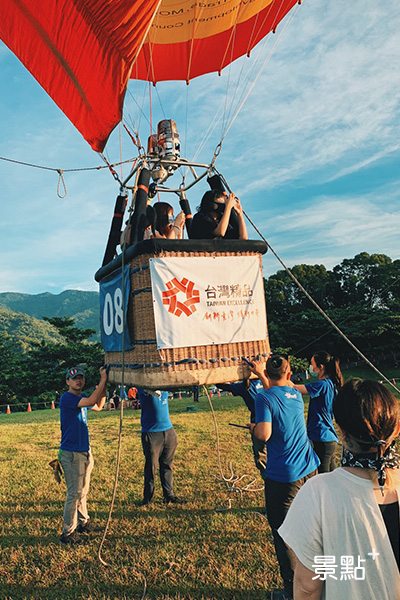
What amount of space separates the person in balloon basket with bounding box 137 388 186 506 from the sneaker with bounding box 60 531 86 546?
1114mm

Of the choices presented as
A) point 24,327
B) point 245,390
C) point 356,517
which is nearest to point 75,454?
point 245,390

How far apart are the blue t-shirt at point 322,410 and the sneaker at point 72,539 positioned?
2.70 m

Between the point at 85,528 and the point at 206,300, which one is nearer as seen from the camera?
the point at 206,300

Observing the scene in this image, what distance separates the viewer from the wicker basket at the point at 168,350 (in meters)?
2.75

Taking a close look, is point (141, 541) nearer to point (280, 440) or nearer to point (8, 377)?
point (280, 440)

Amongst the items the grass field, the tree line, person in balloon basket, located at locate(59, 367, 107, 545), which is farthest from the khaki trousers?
the tree line

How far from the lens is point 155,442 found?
524 centimetres

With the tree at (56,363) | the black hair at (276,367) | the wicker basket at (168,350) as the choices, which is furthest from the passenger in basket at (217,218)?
the tree at (56,363)

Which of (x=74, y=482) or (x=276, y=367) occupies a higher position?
(x=276, y=367)

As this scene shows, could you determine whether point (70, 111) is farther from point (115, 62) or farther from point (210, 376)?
point (210, 376)

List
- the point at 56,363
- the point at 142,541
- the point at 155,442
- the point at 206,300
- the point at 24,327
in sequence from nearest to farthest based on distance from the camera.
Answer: the point at 206,300 → the point at 142,541 → the point at 155,442 → the point at 56,363 → the point at 24,327

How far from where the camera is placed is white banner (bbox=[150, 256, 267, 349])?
2.78m

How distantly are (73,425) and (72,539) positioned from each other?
1.15 meters

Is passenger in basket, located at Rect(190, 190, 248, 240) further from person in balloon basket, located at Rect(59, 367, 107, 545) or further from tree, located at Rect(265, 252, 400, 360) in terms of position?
tree, located at Rect(265, 252, 400, 360)
